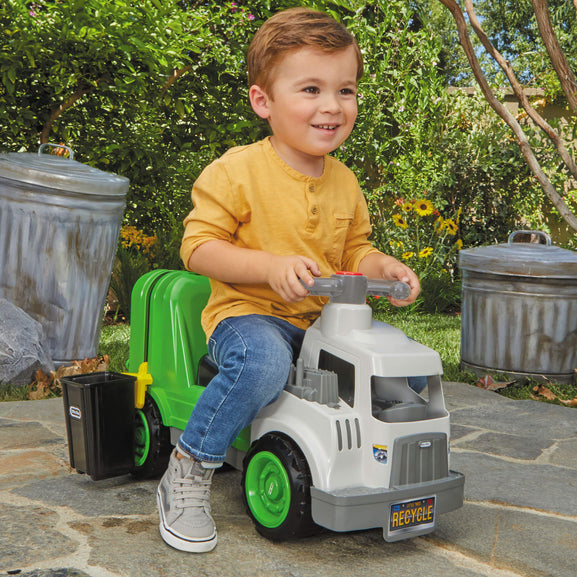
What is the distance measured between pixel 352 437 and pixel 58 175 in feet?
8.31

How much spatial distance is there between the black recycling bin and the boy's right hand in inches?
28.1

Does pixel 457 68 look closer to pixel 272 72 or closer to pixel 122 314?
pixel 122 314

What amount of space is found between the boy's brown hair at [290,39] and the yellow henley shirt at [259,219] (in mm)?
216

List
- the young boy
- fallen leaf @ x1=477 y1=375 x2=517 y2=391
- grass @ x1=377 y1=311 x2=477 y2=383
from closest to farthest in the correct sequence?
the young boy, fallen leaf @ x1=477 y1=375 x2=517 y2=391, grass @ x1=377 y1=311 x2=477 y2=383

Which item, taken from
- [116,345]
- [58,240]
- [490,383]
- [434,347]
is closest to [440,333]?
[434,347]

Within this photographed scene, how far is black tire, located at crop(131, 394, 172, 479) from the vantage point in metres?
2.32

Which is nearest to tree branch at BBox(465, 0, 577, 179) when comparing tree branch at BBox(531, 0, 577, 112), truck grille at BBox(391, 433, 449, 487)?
tree branch at BBox(531, 0, 577, 112)

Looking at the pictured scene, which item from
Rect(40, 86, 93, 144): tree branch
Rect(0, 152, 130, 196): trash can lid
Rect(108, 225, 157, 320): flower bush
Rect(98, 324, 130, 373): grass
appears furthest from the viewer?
Rect(108, 225, 157, 320): flower bush

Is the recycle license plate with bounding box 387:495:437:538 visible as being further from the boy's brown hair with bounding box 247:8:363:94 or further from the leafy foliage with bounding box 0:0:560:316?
the leafy foliage with bounding box 0:0:560:316

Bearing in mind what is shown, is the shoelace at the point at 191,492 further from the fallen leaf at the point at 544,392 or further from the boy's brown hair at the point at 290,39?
the fallen leaf at the point at 544,392

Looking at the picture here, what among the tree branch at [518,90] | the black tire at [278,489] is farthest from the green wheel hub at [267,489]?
the tree branch at [518,90]

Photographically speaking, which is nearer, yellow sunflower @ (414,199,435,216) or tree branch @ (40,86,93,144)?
tree branch @ (40,86,93,144)

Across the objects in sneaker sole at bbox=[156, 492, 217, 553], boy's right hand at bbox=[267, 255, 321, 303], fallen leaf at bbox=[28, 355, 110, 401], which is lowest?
fallen leaf at bbox=[28, 355, 110, 401]

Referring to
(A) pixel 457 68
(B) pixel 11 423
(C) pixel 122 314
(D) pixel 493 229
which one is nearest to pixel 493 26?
(A) pixel 457 68
